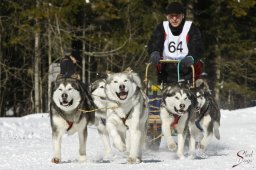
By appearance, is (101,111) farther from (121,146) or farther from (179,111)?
(179,111)

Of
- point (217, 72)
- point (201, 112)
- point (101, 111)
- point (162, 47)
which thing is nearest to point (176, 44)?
point (162, 47)

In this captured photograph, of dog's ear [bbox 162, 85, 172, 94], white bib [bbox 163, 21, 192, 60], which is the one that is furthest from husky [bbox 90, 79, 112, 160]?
white bib [bbox 163, 21, 192, 60]

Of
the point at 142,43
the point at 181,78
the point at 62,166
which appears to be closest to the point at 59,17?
the point at 142,43

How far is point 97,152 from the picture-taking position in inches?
333

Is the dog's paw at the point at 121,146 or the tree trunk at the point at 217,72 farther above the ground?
the tree trunk at the point at 217,72

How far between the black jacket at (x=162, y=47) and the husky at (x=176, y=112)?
624 millimetres

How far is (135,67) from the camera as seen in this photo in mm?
21047

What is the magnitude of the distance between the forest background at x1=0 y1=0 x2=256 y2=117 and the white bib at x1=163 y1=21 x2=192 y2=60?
9.64 meters

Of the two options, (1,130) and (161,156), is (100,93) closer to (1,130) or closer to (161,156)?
(161,156)

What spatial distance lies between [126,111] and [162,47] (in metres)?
1.50

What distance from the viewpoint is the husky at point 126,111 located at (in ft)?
22.4

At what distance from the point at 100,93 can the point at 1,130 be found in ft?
14.2

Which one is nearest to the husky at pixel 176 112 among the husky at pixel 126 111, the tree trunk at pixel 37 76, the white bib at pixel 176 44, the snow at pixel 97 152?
the snow at pixel 97 152

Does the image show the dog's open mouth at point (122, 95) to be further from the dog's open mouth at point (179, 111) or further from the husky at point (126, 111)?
the dog's open mouth at point (179, 111)
